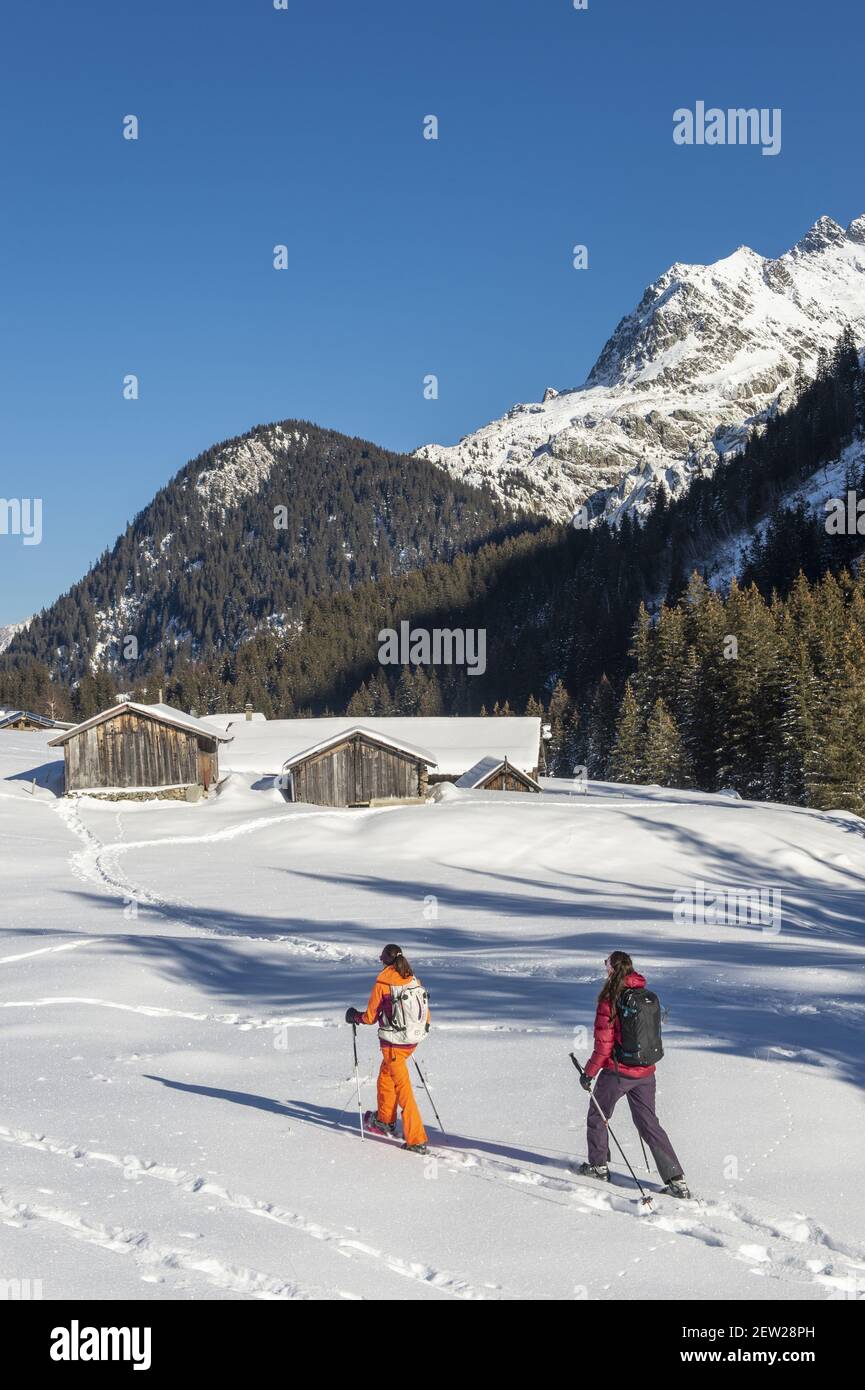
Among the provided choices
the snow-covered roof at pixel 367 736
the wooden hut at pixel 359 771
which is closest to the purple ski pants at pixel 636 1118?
the snow-covered roof at pixel 367 736

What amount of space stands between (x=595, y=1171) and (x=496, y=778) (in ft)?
148

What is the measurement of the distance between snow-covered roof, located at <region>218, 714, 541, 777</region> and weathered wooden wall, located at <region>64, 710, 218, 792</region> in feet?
31.1

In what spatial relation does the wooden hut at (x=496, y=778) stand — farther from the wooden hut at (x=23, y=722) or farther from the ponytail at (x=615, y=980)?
the ponytail at (x=615, y=980)

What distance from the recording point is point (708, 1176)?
8.29 metres

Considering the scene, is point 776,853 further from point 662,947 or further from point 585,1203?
point 585,1203

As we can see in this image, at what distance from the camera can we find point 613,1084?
816cm

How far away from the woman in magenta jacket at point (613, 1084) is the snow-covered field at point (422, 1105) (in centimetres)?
34

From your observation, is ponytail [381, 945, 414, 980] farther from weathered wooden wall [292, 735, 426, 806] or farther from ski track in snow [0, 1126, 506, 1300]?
weathered wooden wall [292, 735, 426, 806]

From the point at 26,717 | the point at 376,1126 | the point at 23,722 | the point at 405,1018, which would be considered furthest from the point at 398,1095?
the point at 26,717

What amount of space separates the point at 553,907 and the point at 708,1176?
1692 centimetres

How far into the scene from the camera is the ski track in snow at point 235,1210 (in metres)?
6.34

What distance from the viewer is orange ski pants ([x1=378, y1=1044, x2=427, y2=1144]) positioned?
8812 mm
